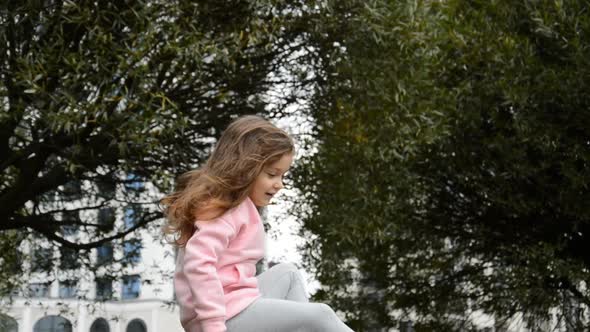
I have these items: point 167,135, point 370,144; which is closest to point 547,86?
point 370,144

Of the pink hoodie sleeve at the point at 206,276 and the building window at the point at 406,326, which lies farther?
the building window at the point at 406,326

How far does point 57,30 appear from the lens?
354 inches

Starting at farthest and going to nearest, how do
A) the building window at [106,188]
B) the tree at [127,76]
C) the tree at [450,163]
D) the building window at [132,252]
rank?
1. the building window at [132,252]
2. the building window at [106,188]
3. the tree at [450,163]
4. the tree at [127,76]

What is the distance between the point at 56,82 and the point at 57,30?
0.48m

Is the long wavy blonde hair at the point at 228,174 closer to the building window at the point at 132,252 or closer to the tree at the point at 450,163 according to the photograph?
the tree at the point at 450,163

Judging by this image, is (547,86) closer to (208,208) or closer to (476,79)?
(476,79)

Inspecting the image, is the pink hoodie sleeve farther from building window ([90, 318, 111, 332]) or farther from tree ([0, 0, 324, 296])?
building window ([90, 318, 111, 332])

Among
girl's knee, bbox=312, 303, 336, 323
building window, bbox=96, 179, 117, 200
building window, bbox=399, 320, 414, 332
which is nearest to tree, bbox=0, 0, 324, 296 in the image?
building window, bbox=96, 179, 117, 200

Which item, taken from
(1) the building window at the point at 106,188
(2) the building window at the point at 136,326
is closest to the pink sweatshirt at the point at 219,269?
(1) the building window at the point at 106,188

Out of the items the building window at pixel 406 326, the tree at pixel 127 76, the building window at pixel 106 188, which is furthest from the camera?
A: the building window at pixel 406 326

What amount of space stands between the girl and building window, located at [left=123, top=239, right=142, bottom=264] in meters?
7.96

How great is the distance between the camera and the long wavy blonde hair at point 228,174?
4.27m

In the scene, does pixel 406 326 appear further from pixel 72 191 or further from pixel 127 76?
A: pixel 127 76

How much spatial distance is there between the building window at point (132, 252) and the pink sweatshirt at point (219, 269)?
8209 millimetres
